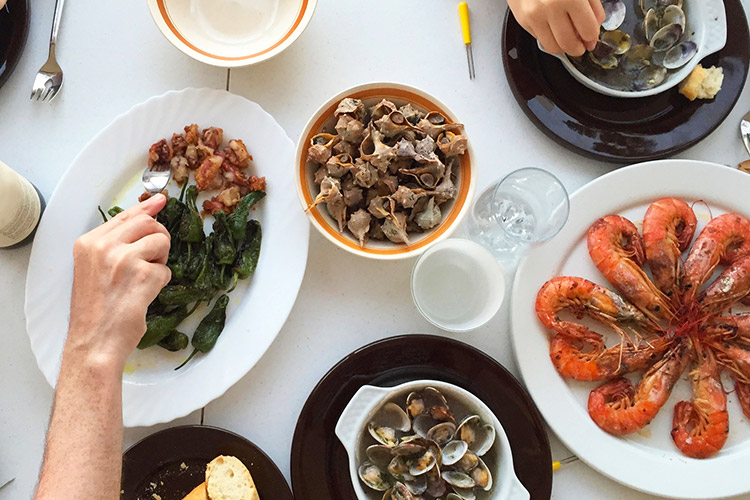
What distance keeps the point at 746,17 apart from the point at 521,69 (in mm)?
570

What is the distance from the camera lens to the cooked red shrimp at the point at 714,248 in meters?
1.43

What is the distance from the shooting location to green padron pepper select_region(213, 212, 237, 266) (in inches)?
54.3

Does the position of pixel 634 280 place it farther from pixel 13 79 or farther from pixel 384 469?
pixel 13 79

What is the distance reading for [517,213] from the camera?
1464 millimetres

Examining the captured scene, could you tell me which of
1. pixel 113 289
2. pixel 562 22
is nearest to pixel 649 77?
pixel 562 22

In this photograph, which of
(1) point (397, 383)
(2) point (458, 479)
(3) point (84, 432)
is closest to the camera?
(3) point (84, 432)

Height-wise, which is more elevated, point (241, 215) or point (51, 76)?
point (51, 76)

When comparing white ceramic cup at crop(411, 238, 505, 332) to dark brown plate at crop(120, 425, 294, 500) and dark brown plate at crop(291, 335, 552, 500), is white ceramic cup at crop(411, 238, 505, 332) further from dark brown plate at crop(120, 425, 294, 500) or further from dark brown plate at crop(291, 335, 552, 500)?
dark brown plate at crop(120, 425, 294, 500)

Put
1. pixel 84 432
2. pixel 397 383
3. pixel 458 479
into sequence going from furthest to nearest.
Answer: pixel 397 383 < pixel 458 479 < pixel 84 432

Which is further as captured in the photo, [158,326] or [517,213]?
[517,213]

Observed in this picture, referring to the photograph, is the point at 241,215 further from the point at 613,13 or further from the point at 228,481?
the point at 613,13

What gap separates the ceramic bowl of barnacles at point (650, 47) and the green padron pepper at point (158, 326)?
106 centimetres

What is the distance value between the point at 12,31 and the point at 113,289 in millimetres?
735

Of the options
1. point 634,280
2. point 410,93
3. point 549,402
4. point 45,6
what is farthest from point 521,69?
point 45,6
